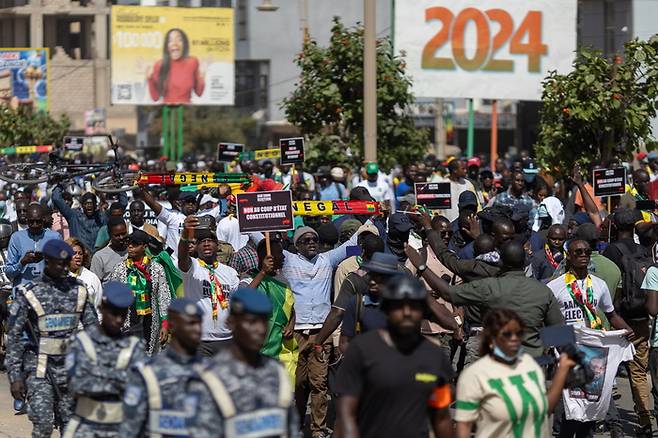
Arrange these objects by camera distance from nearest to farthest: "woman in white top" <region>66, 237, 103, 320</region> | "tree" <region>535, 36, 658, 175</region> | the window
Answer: "woman in white top" <region>66, 237, 103, 320</region>
"tree" <region>535, 36, 658, 175</region>
the window

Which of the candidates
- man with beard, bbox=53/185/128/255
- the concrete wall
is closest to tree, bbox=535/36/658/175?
man with beard, bbox=53/185/128/255

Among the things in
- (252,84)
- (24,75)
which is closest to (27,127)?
(24,75)

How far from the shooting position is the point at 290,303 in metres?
10.5

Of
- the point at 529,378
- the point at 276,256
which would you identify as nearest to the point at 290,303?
the point at 276,256

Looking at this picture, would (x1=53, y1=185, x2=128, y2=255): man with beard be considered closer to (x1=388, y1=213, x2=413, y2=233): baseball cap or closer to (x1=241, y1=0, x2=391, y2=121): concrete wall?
(x1=388, y1=213, x2=413, y2=233): baseball cap

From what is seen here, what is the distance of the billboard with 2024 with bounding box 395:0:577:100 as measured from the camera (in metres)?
24.4

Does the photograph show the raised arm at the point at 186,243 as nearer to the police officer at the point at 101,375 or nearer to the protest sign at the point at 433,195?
the police officer at the point at 101,375

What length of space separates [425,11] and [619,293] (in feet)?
46.8

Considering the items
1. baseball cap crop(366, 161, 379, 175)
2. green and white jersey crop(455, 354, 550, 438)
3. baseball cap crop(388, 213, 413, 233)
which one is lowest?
green and white jersey crop(455, 354, 550, 438)

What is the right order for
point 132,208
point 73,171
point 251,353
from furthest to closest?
1. point 73,171
2. point 132,208
3. point 251,353

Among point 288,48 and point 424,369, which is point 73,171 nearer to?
point 424,369

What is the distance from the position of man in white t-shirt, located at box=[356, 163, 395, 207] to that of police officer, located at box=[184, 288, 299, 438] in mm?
12362

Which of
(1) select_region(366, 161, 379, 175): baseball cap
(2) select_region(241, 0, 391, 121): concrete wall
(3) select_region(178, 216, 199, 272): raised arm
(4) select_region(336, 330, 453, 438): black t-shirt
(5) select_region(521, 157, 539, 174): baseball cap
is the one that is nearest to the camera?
(4) select_region(336, 330, 453, 438): black t-shirt

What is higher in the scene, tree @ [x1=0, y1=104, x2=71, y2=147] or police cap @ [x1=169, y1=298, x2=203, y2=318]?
tree @ [x1=0, y1=104, x2=71, y2=147]
